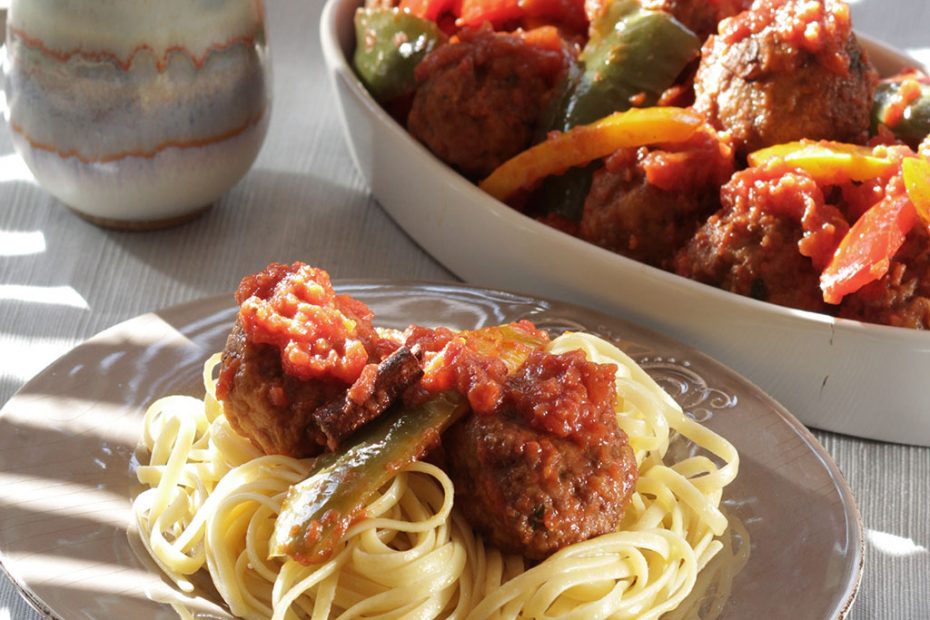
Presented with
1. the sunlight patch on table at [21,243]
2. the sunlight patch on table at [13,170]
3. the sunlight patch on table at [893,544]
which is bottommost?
the sunlight patch on table at [21,243]

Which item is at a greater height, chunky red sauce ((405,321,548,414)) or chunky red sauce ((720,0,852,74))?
chunky red sauce ((720,0,852,74))

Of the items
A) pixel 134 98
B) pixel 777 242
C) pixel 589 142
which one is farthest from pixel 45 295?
pixel 777 242

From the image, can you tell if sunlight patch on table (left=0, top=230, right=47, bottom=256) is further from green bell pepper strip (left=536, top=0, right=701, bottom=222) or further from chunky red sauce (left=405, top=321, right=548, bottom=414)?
chunky red sauce (left=405, top=321, right=548, bottom=414)

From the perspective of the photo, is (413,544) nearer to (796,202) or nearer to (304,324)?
(304,324)

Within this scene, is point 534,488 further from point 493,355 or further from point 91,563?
point 91,563

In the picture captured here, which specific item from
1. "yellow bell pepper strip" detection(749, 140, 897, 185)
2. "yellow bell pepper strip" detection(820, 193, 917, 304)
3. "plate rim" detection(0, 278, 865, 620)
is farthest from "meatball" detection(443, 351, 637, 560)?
"yellow bell pepper strip" detection(749, 140, 897, 185)

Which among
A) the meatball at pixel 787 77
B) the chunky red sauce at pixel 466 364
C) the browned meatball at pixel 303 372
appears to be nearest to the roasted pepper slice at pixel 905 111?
the meatball at pixel 787 77

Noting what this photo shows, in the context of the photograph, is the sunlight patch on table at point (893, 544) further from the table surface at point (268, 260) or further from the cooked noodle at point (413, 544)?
the cooked noodle at point (413, 544)
